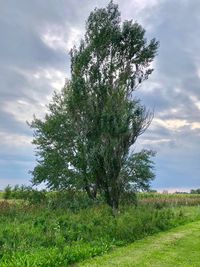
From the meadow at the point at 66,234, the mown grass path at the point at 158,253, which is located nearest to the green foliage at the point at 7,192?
the meadow at the point at 66,234

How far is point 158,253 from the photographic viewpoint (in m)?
13.8

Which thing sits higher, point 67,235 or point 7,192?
point 7,192

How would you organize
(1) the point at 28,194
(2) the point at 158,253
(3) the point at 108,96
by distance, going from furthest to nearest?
(1) the point at 28,194 → (3) the point at 108,96 → (2) the point at 158,253

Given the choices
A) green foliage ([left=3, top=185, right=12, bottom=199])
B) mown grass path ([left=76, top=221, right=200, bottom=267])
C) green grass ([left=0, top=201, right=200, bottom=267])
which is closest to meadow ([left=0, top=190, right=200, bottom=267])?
green grass ([left=0, top=201, right=200, bottom=267])

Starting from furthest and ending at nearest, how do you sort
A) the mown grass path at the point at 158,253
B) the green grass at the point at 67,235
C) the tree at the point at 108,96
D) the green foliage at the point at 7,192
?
the green foliage at the point at 7,192
the tree at the point at 108,96
the mown grass path at the point at 158,253
the green grass at the point at 67,235

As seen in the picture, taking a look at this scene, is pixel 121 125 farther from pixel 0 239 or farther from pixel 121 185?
pixel 0 239

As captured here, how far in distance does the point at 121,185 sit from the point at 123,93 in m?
4.62

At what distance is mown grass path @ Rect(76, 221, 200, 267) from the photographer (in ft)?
40.0

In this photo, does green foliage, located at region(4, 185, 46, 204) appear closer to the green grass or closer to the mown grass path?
the green grass

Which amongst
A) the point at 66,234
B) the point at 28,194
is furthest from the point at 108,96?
the point at 28,194

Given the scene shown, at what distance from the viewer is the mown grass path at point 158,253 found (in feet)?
40.0

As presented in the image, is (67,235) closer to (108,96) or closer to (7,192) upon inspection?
(108,96)

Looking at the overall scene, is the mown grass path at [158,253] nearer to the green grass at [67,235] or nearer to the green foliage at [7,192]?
the green grass at [67,235]

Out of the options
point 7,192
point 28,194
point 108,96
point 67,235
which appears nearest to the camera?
point 67,235
